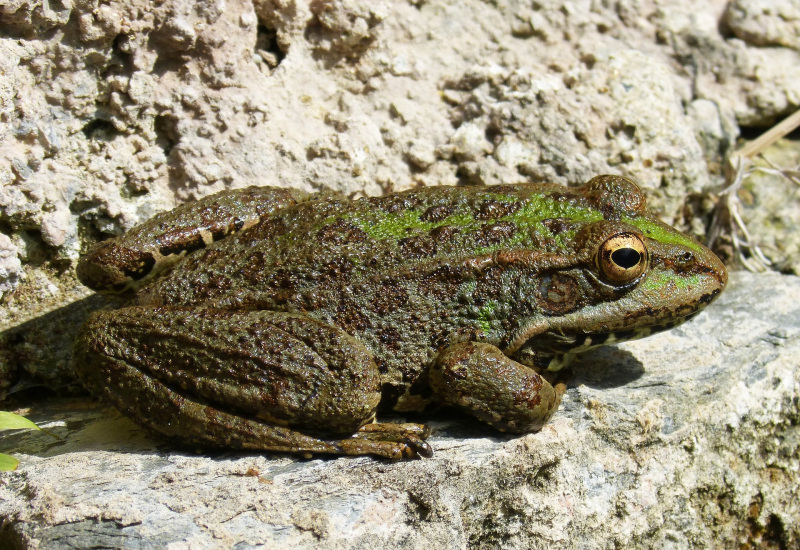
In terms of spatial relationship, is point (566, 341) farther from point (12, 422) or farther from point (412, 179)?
point (12, 422)

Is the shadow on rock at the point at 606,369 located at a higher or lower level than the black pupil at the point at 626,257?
lower

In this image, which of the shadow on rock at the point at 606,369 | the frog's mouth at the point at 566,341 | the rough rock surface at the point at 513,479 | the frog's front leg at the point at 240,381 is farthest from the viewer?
the shadow on rock at the point at 606,369

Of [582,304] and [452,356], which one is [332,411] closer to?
[452,356]

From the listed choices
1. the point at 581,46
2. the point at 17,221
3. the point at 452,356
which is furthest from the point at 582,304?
the point at 17,221

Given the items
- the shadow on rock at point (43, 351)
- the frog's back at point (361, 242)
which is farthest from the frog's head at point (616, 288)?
the shadow on rock at point (43, 351)

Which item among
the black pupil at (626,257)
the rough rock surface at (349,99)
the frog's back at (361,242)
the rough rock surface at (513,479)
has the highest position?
the rough rock surface at (349,99)

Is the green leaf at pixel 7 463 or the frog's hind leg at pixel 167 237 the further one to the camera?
the frog's hind leg at pixel 167 237

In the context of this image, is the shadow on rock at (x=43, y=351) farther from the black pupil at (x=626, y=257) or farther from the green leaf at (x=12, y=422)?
the black pupil at (x=626, y=257)

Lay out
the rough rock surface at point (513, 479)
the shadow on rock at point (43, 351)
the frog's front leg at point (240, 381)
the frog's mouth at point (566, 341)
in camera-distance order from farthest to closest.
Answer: the shadow on rock at point (43, 351)
the frog's mouth at point (566, 341)
the frog's front leg at point (240, 381)
the rough rock surface at point (513, 479)
